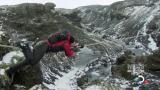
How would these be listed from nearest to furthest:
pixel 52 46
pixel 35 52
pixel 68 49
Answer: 1. pixel 68 49
2. pixel 52 46
3. pixel 35 52

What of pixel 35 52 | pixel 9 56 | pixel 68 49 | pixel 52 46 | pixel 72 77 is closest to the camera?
pixel 68 49

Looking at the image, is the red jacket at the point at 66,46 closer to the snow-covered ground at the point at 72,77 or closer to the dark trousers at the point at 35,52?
the dark trousers at the point at 35,52

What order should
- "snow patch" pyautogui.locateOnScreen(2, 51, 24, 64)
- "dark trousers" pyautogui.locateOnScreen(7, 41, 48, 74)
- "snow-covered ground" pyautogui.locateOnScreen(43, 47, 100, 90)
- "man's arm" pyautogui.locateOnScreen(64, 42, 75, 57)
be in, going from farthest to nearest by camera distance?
"snow-covered ground" pyautogui.locateOnScreen(43, 47, 100, 90)
"snow patch" pyautogui.locateOnScreen(2, 51, 24, 64)
"dark trousers" pyautogui.locateOnScreen(7, 41, 48, 74)
"man's arm" pyautogui.locateOnScreen(64, 42, 75, 57)

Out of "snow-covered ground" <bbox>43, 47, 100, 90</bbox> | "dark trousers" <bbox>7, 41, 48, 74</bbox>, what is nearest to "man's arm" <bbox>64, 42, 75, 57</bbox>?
"dark trousers" <bbox>7, 41, 48, 74</bbox>

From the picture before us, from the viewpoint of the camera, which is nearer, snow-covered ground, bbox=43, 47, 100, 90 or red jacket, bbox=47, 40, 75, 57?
red jacket, bbox=47, 40, 75, 57

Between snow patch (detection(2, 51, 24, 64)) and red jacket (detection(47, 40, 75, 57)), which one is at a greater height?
red jacket (detection(47, 40, 75, 57))

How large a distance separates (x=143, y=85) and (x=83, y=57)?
88.3ft

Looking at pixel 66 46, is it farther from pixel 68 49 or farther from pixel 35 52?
pixel 35 52

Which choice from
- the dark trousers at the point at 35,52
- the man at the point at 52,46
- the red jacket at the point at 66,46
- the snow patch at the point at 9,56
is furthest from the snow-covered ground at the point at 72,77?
the red jacket at the point at 66,46

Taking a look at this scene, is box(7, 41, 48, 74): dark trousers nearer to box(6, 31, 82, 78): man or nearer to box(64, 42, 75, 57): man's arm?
box(6, 31, 82, 78): man

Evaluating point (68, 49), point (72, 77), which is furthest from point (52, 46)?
point (72, 77)

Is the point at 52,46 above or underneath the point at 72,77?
above

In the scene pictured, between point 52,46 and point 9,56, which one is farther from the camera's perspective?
point 9,56

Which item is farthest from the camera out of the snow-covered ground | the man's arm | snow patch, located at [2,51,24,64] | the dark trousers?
the snow-covered ground
